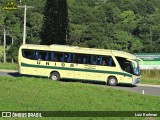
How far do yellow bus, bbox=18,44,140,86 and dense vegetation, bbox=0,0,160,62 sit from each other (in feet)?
213

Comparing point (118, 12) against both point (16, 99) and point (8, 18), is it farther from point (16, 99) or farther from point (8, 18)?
Result: point (16, 99)

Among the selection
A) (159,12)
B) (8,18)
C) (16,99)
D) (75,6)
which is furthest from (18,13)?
(16,99)

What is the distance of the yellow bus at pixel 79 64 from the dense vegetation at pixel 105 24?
2560 inches

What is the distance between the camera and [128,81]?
29.9 m

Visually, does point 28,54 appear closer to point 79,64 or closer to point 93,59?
point 79,64

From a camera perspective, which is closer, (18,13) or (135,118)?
(135,118)

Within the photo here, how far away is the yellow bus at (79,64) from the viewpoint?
2997cm

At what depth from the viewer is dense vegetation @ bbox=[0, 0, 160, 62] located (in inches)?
4380

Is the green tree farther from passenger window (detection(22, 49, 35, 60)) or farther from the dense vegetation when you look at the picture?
the dense vegetation

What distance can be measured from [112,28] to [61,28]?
75568 millimetres

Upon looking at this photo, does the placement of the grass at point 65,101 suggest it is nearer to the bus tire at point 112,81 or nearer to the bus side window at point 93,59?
the bus tire at point 112,81

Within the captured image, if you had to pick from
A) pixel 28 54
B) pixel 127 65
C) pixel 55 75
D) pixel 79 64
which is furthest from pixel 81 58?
pixel 28 54

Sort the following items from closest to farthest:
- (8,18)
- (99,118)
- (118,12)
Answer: (99,118) → (8,18) → (118,12)

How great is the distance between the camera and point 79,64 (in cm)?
3028
